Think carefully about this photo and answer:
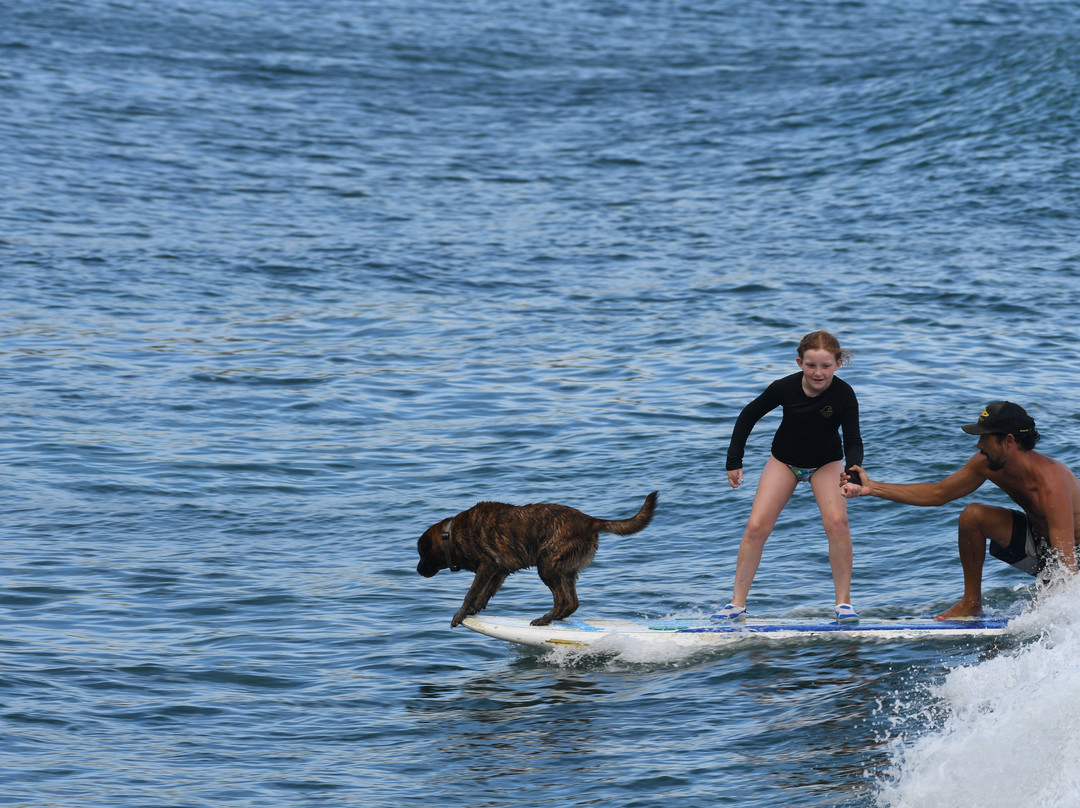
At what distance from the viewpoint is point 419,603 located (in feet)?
38.1

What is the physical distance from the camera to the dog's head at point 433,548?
403 inches

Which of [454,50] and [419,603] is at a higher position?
[454,50]

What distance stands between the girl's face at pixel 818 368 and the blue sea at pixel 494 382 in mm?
1888

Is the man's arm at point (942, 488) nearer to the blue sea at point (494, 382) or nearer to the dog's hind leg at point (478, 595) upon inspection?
the blue sea at point (494, 382)

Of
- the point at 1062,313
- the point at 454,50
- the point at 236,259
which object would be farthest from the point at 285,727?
the point at 454,50

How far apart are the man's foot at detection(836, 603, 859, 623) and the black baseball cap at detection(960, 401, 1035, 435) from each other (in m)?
1.66

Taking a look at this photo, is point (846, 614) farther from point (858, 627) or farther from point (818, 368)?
point (818, 368)

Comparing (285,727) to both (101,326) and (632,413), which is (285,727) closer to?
(632,413)

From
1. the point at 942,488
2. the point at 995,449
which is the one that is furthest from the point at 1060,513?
the point at 942,488

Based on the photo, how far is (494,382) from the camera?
18.5 meters

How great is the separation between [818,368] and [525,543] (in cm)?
244

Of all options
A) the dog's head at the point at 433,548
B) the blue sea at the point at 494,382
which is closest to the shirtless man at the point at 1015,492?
the blue sea at the point at 494,382

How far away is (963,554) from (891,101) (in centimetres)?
2739

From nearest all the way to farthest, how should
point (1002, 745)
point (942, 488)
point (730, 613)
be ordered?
point (1002, 745) → point (942, 488) → point (730, 613)
